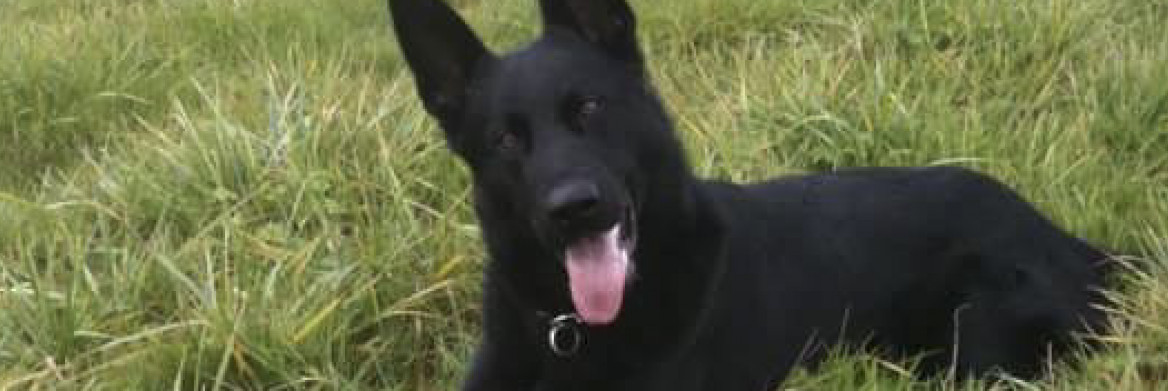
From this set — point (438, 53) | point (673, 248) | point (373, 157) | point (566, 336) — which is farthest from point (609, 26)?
point (373, 157)

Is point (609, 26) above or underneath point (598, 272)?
above

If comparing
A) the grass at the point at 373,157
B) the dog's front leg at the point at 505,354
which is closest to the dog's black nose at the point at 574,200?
the dog's front leg at the point at 505,354

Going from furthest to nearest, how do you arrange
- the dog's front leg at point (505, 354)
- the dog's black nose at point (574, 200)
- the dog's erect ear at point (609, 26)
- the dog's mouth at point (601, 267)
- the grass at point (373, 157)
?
1. the grass at point (373, 157)
2. the dog's front leg at point (505, 354)
3. the dog's erect ear at point (609, 26)
4. the dog's mouth at point (601, 267)
5. the dog's black nose at point (574, 200)

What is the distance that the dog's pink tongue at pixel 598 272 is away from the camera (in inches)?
104

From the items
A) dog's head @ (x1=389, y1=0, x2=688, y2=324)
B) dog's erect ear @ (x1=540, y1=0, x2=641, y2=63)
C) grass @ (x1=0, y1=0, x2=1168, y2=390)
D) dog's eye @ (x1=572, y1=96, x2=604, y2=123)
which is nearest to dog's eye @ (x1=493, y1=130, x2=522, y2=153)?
dog's head @ (x1=389, y1=0, x2=688, y2=324)

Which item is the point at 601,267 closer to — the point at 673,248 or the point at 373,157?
the point at 673,248

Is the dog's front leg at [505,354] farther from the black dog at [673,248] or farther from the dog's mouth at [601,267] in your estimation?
the dog's mouth at [601,267]

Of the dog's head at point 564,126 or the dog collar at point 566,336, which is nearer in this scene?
the dog's head at point 564,126

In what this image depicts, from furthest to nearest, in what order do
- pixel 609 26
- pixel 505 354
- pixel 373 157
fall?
pixel 373 157 → pixel 505 354 → pixel 609 26

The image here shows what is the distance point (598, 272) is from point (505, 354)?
0.36 m

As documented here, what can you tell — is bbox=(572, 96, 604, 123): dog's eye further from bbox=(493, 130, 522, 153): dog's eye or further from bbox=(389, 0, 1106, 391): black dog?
bbox=(493, 130, 522, 153): dog's eye

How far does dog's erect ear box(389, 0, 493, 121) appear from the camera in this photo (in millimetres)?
2809

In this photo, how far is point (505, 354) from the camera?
2932mm

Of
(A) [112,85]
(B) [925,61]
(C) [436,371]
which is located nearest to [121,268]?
(C) [436,371]
